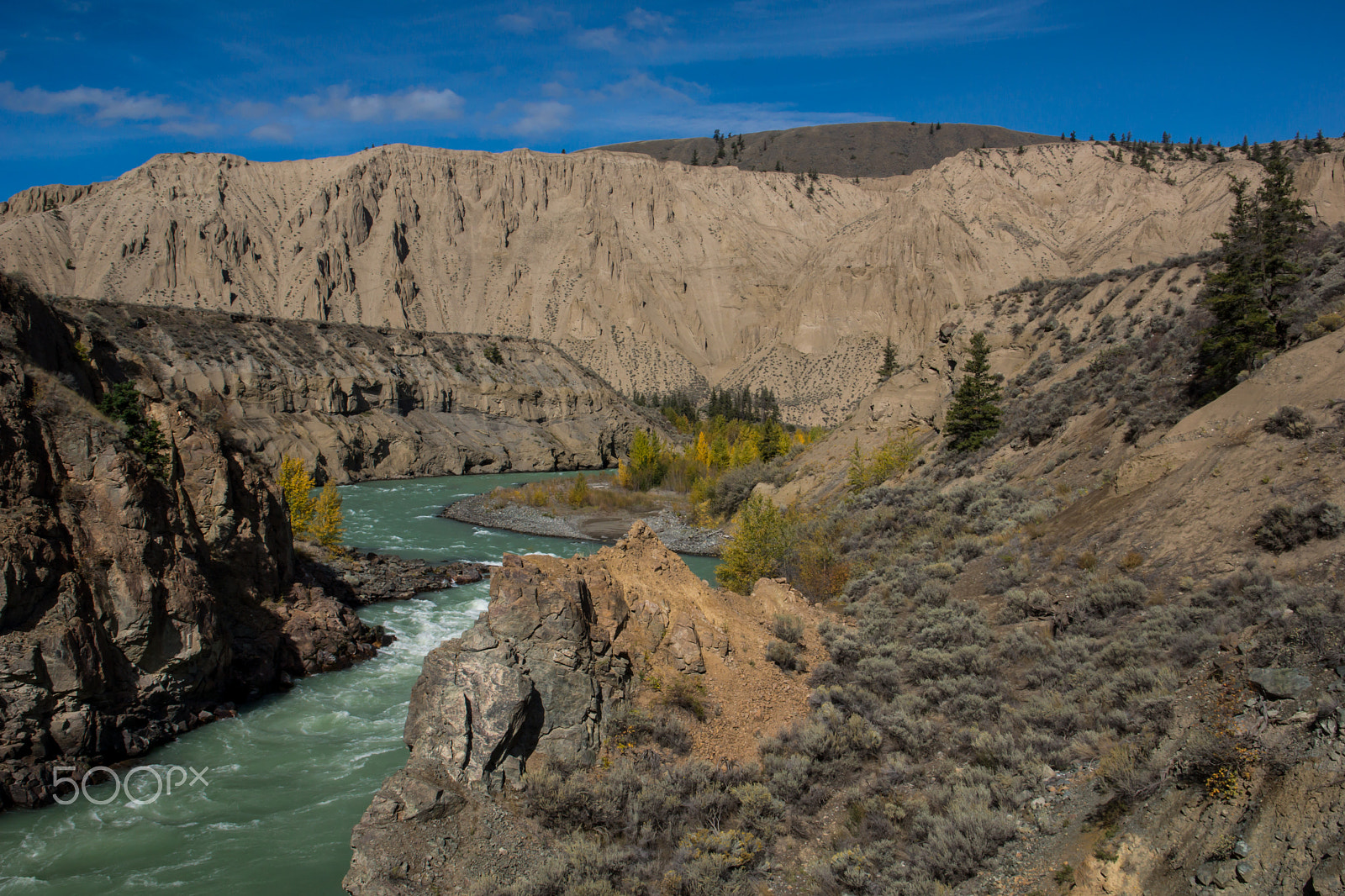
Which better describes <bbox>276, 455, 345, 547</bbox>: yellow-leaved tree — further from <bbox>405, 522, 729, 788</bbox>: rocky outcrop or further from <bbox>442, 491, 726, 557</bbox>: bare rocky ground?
<bbox>405, 522, 729, 788</bbox>: rocky outcrop

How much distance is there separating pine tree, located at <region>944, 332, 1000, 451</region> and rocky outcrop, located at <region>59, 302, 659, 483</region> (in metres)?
41.5

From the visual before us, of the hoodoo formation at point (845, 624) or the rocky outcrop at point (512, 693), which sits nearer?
the hoodoo formation at point (845, 624)

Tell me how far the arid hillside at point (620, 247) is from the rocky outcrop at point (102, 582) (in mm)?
80017

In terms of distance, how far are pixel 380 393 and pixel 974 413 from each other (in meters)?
53.3

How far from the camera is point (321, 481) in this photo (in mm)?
54812

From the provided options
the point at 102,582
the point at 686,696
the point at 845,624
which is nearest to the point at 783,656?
the point at 686,696

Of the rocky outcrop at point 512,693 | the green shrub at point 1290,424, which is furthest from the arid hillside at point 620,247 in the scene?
the rocky outcrop at point 512,693

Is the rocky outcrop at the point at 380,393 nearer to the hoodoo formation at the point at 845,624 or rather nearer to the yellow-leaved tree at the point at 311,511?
the hoodoo formation at the point at 845,624

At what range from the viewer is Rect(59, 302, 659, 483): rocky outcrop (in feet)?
179

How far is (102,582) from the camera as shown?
44.1ft

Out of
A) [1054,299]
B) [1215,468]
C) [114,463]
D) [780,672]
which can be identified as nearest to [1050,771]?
[780,672]

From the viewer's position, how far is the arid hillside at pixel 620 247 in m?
94.8

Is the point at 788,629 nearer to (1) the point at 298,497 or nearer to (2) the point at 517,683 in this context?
(2) the point at 517,683

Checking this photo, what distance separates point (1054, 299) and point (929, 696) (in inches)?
1185
